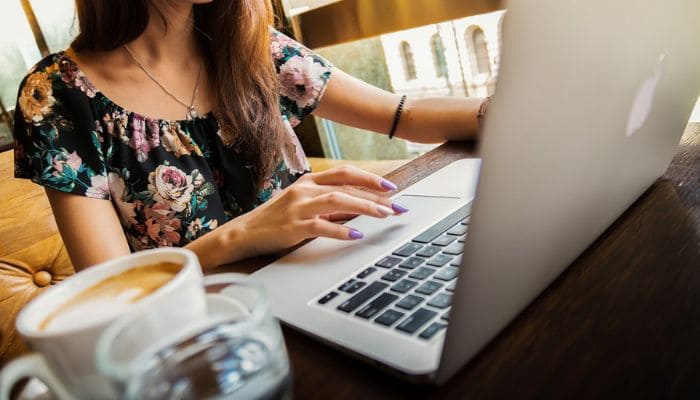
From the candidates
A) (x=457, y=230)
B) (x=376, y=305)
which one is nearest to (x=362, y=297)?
(x=376, y=305)

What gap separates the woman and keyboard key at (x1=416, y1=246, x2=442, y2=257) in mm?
219

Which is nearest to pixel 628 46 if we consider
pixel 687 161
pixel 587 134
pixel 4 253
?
pixel 587 134

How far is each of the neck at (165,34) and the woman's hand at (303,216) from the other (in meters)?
0.48

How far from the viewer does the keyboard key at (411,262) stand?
42 cm

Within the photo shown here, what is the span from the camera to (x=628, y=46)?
32 cm

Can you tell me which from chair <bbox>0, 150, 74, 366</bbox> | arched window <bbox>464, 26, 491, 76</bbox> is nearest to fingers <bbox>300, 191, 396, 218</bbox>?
chair <bbox>0, 150, 74, 366</bbox>

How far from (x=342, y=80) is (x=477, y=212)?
35.2 inches

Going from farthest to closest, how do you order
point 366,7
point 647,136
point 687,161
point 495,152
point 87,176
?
point 366,7 → point 87,176 → point 687,161 → point 647,136 → point 495,152

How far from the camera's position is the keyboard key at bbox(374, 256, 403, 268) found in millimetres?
437

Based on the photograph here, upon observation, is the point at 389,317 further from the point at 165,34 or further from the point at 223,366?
the point at 165,34

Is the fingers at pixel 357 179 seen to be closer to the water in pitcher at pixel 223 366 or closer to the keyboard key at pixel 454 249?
the keyboard key at pixel 454 249

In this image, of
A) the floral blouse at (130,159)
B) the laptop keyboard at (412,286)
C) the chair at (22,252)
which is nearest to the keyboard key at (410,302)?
the laptop keyboard at (412,286)

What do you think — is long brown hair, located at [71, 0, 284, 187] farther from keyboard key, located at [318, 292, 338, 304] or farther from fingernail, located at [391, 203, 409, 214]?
keyboard key, located at [318, 292, 338, 304]

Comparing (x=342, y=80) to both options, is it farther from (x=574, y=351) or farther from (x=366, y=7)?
(x=574, y=351)
